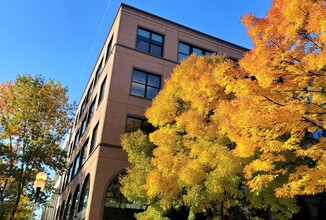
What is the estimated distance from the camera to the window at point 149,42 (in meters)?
26.3

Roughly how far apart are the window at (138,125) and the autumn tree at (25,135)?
9.82 m

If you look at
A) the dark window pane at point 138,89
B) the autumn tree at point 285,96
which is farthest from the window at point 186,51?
the autumn tree at point 285,96

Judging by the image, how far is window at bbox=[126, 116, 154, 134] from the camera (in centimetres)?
2297

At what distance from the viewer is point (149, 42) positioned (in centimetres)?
2680

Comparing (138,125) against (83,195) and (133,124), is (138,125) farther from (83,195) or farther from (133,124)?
(83,195)

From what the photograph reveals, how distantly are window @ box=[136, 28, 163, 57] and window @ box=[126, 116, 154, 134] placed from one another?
6269 mm

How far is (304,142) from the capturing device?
50.1 feet

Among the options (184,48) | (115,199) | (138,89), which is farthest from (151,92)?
(115,199)

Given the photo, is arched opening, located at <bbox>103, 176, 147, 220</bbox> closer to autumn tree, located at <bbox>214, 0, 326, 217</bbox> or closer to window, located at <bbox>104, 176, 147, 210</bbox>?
window, located at <bbox>104, 176, 147, 210</bbox>

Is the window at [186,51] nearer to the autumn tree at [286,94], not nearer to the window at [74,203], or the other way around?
the window at [74,203]

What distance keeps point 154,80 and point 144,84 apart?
1.01 metres

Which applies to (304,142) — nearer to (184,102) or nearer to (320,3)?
(184,102)

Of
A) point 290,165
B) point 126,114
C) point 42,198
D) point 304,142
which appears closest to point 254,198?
point 290,165

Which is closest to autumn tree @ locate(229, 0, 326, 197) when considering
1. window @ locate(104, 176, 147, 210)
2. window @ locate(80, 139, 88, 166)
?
window @ locate(104, 176, 147, 210)
